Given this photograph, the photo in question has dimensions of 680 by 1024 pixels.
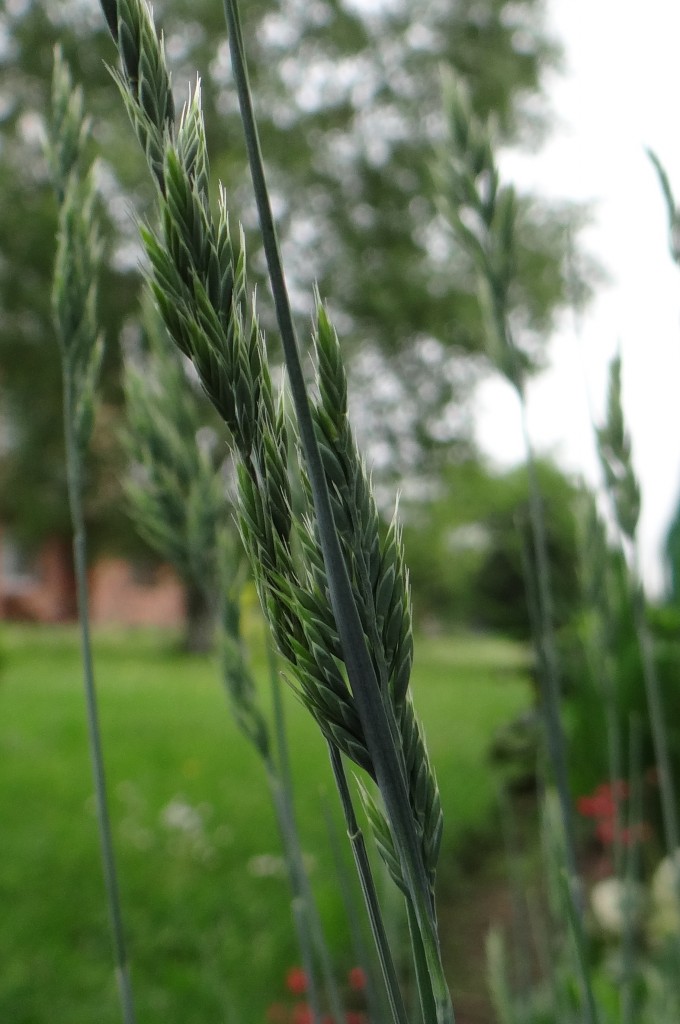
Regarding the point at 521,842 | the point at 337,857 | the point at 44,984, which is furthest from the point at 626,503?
the point at 521,842

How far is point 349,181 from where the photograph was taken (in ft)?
51.9

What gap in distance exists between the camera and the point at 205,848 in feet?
15.2

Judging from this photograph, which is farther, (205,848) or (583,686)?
(205,848)

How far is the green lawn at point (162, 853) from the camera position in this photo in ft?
10.8

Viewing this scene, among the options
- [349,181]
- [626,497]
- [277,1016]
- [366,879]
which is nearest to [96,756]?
[366,879]

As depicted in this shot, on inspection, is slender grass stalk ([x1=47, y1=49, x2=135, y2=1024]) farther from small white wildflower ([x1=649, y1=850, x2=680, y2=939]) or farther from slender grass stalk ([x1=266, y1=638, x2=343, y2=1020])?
small white wildflower ([x1=649, y1=850, x2=680, y2=939])

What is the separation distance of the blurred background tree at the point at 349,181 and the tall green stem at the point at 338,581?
13163 millimetres

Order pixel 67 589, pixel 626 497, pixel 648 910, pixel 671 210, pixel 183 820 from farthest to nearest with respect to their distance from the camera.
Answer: pixel 67 589
pixel 183 820
pixel 648 910
pixel 626 497
pixel 671 210

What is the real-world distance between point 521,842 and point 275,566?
5690mm

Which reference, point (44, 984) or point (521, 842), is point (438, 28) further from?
point (44, 984)

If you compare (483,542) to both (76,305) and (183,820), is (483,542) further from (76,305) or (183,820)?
(76,305)

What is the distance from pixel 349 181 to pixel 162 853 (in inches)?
516

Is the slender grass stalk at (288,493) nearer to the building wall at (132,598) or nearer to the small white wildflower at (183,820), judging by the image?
the small white wildflower at (183,820)

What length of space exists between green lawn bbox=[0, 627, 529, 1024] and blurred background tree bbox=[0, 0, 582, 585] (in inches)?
267
